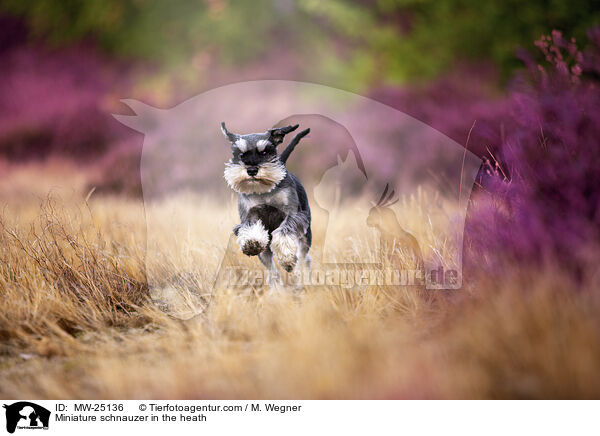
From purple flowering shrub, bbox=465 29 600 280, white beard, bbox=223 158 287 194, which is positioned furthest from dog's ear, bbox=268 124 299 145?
purple flowering shrub, bbox=465 29 600 280

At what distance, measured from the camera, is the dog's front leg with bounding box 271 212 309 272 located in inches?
104

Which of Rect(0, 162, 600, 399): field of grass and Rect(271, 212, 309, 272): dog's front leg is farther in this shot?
Rect(271, 212, 309, 272): dog's front leg

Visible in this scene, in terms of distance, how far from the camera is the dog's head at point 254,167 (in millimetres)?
2557

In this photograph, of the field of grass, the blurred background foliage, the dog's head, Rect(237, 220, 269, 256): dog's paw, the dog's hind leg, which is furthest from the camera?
the blurred background foliage

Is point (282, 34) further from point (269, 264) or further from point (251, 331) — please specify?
point (251, 331)

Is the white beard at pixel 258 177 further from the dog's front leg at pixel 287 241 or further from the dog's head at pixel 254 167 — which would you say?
the dog's front leg at pixel 287 241

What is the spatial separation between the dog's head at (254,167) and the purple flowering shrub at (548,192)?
119cm

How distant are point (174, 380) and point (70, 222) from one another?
5.62 ft
